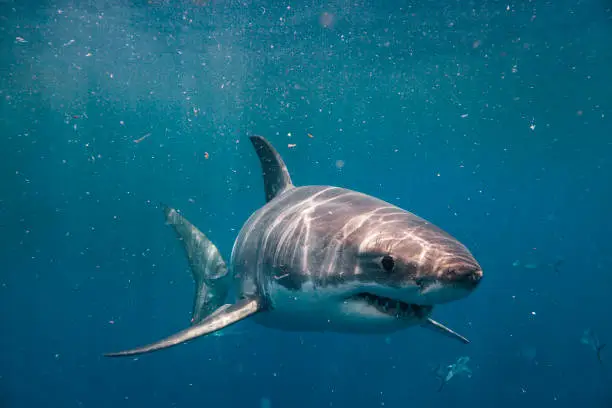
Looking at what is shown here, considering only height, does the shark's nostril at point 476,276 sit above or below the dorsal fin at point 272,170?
above

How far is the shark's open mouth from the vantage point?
3.00m

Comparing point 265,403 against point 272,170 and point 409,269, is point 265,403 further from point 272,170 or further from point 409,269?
point 409,269

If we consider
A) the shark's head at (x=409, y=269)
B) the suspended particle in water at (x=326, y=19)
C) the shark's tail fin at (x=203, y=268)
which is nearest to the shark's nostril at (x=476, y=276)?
the shark's head at (x=409, y=269)

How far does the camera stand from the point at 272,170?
6.39m

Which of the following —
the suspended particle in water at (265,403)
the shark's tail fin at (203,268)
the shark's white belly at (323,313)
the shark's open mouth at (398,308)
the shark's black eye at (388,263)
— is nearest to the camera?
the shark's black eye at (388,263)

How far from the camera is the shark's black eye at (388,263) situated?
267cm

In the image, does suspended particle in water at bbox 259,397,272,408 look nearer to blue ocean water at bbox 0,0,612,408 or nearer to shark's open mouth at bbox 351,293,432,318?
blue ocean water at bbox 0,0,612,408

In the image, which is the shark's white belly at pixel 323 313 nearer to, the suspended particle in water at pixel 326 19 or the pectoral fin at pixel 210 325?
the pectoral fin at pixel 210 325

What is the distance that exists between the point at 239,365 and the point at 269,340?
237cm

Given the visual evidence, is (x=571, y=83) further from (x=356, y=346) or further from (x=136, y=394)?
(x=136, y=394)

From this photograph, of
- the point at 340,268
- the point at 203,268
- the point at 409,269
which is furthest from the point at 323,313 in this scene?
the point at 203,268

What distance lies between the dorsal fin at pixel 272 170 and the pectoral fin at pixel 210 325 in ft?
7.45

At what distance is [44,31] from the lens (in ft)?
65.6

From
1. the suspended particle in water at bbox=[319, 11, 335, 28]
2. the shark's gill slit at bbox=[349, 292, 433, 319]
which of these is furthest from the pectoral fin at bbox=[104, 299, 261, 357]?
the suspended particle in water at bbox=[319, 11, 335, 28]
